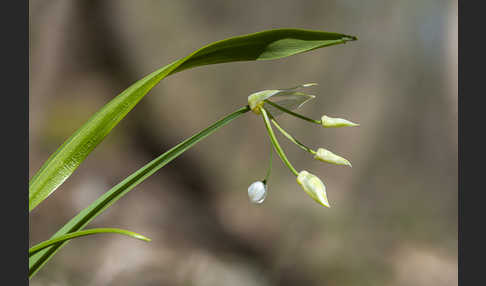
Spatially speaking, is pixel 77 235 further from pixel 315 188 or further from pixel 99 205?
pixel 315 188

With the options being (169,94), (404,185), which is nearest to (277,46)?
(169,94)

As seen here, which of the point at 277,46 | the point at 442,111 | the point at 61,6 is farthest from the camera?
the point at 442,111

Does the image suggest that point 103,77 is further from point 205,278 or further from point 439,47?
point 439,47

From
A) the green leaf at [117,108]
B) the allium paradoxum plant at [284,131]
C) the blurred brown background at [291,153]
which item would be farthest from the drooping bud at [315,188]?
the blurred brown background at [291,153]

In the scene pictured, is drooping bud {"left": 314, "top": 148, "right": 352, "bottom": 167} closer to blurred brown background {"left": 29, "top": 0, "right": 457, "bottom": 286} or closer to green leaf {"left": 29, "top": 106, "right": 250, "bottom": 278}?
green leaf {"left": 29, "top": 106, "right": 250, "bottom": 278}

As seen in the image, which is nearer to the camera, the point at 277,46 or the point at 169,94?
the point at 277,46

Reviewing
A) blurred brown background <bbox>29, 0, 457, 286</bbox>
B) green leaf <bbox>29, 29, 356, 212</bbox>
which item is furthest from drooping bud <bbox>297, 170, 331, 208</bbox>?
blurred brown background <bbox>29, 0, 457, 286</bbox>
